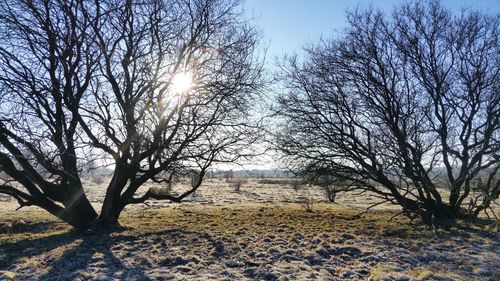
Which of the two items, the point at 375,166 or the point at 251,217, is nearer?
the point at 375,166

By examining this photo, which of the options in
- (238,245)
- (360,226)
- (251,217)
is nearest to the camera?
(238,245)

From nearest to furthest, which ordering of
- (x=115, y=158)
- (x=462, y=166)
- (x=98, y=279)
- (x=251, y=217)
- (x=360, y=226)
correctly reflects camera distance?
1. (x=98, y=279)
2. (x=115, y=158)
3. (x=360, y=226)
4. (x=462, y=166)
5. (x=251, y=217)

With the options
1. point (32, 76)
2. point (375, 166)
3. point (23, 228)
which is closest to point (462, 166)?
point (375, 166)

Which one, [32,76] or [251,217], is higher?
[32,76]

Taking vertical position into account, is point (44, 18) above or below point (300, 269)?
above

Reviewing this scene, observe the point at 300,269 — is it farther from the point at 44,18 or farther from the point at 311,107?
the point at 44,18

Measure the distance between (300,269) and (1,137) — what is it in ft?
23.2

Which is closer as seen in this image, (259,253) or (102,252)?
(259,253)

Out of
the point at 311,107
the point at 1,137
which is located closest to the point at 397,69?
the point at 311,107

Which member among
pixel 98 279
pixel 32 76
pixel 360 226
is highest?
pixel 32 76

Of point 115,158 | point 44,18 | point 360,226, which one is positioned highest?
point 44,18

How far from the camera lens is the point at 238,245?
8.54 m

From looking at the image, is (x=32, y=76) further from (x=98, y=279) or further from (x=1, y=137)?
(x=98, y=279)

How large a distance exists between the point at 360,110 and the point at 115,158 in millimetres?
7317
